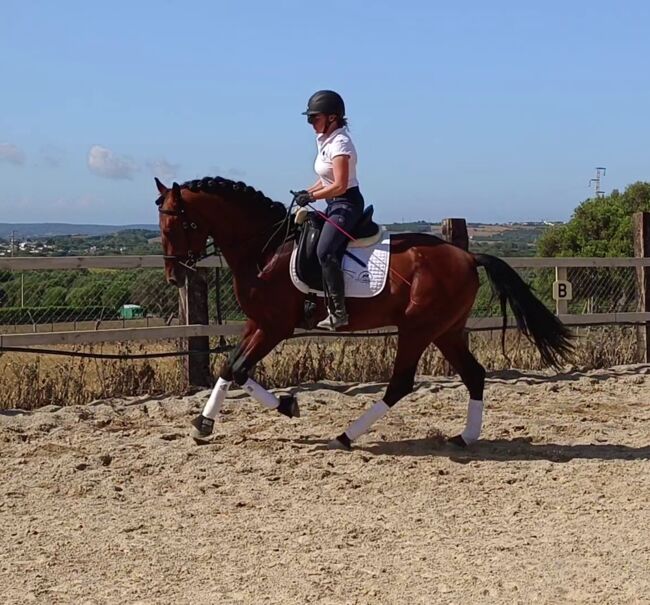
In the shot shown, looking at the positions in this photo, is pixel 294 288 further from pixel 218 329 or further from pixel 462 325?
pixel 218 329

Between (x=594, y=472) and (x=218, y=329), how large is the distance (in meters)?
4.50

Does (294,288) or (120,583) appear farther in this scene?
(294,288)

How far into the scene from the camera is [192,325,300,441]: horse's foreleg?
7.44 metres

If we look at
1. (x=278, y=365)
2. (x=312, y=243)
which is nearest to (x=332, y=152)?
(x=312, y=243)

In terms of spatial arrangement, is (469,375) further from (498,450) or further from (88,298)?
(88,298)

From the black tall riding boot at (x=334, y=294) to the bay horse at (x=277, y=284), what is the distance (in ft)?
0.44

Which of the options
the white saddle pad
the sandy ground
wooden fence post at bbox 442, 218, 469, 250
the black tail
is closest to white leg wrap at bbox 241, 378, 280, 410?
the sandy ground

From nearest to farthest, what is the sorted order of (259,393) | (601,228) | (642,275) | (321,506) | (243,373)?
(321,506)
(243,373)
(259,393)
(642,275)
(601,228)

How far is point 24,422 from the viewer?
8406 millimetres

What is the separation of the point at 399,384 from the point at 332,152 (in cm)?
189

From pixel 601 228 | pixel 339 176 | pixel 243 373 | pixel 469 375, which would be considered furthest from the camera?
pixel 601 228

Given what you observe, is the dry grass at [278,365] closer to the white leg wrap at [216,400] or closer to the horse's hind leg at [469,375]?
the horse's hind leg at [469,375]

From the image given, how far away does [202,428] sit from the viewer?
7.48m

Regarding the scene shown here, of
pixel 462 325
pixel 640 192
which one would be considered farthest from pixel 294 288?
pixel 640 192
